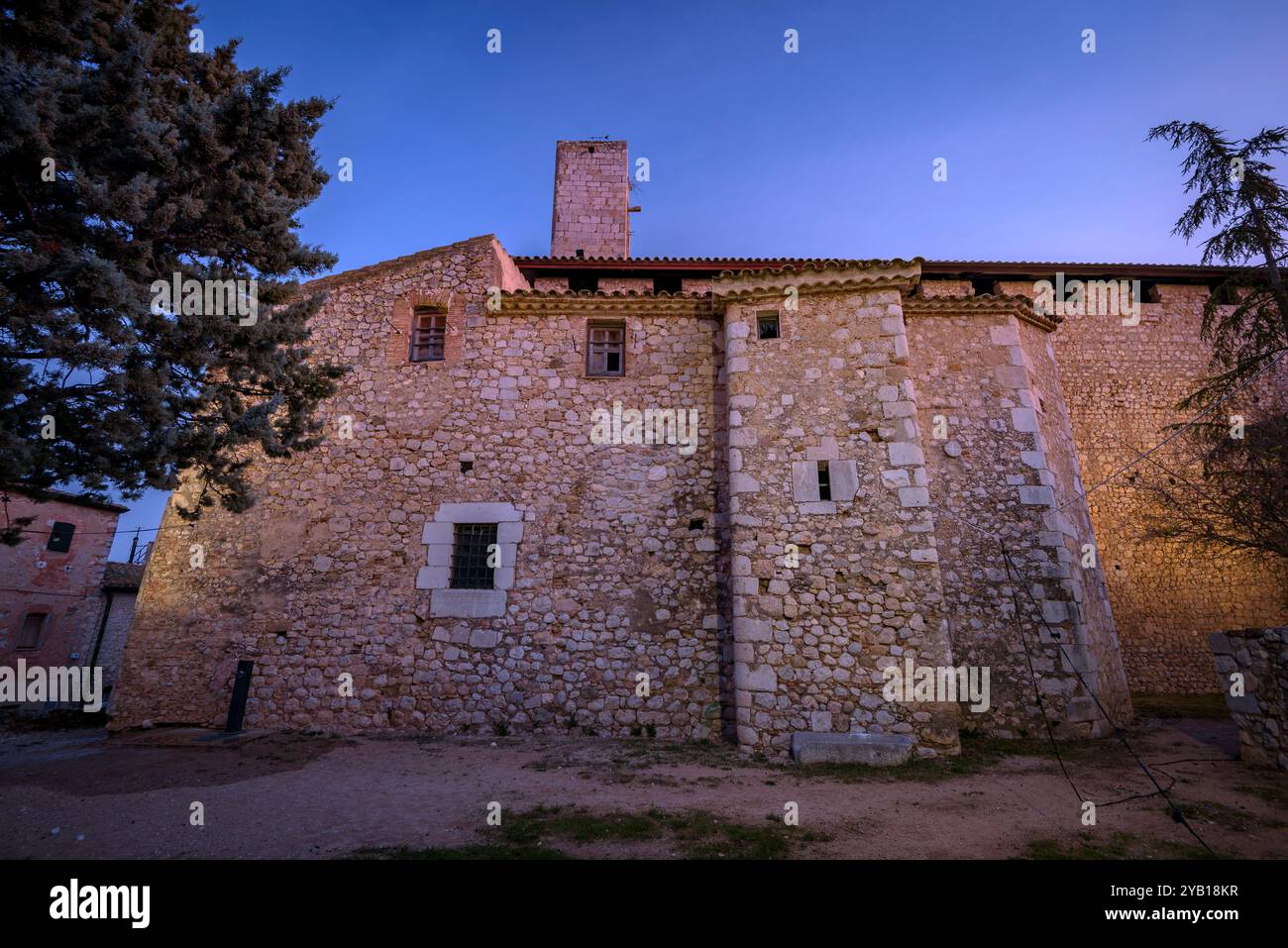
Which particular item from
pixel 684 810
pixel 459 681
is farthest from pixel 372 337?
pixel 684 810

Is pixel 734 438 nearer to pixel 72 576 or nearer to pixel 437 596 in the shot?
pixel 437 596

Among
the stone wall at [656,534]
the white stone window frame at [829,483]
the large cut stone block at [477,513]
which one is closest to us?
the stone wall at [656,534]

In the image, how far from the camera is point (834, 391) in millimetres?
8695

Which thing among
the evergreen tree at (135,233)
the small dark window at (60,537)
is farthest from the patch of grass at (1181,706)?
the small dark window at (60,537)

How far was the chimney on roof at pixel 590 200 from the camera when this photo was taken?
55.1ft

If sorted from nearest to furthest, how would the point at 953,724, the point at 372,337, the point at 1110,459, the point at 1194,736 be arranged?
1. the point at 953,724
2. the point at 1194,736
3. the point at 372,337
4. the point at 1110,459

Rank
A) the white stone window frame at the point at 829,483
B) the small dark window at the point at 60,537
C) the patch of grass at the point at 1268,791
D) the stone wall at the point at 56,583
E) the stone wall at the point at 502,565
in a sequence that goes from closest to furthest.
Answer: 1. the patch of grass at the point at 1268,791
2. the white stone window frame at the point at 829,483
3. the stone wall at the point at 502,565
4. the stone wall at the point at 56,583
5. the small dark window at the point at 60,537

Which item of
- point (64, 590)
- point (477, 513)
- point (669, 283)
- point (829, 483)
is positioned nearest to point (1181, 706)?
point (829, 483)

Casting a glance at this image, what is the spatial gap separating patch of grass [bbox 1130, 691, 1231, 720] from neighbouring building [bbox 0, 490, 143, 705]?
28410 mm

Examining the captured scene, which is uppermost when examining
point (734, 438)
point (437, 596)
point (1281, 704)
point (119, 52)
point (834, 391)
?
point (119, 52)

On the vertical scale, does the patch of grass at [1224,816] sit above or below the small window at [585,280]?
below

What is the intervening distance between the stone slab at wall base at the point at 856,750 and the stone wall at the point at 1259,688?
158 inches

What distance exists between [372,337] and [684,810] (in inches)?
383

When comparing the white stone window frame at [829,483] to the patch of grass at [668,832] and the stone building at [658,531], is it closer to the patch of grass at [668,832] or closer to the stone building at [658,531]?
the stone building at [658,531]
